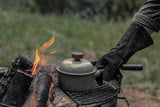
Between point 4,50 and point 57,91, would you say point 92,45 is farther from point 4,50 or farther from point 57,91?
point 57,91

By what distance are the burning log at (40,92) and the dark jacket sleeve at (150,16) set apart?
109 cm

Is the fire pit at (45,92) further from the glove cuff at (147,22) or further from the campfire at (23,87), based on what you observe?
the glove cuff at (147,22)

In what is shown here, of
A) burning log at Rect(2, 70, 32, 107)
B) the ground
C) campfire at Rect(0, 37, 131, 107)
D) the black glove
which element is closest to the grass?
the ground

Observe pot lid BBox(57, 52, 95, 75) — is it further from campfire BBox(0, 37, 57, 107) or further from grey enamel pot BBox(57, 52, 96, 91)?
campfire BBox(0, 37, 57, 107)

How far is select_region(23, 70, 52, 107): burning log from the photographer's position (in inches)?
69.2

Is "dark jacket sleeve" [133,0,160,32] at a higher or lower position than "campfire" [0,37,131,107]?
higher

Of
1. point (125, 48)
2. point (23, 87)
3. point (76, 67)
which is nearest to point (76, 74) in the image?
point (76, 67)

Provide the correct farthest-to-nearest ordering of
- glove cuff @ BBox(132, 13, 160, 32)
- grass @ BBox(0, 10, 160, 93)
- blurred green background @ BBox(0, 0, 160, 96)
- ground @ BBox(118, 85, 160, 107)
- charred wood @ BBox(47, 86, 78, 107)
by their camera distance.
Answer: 1. grass @ BBox(0, 10, 160, 93)
2. blurred green background @ BBox(0, 0, 160, 96)
3. ground @ BBox(118, 85, 160, 107)
4. glove cuff @ BBox(132, 13, 160, 32)
5. charred wood @ BBox(47, 86, 78, 107)

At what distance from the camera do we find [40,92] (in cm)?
182

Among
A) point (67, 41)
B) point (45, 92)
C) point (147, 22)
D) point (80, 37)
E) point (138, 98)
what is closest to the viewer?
point (45, 92)

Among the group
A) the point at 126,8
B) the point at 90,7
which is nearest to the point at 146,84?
the point at 126,8

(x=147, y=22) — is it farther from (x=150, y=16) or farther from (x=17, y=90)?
(x=17, y=90)

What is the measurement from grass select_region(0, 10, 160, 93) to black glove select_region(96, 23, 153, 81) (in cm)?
180

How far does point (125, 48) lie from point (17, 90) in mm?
1141
